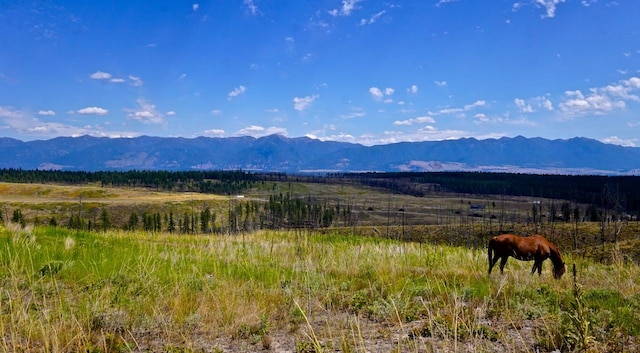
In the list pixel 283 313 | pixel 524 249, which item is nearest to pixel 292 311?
pixel 283 313

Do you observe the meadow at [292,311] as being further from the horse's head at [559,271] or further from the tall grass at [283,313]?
the horse's head at [559,271]

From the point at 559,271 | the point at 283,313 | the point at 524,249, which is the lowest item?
the point at 559,271

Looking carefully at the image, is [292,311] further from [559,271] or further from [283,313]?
[559,271]

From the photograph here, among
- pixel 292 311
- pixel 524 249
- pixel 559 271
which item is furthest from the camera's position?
pixel 524 249

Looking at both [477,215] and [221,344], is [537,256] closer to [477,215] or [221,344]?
[221,344]

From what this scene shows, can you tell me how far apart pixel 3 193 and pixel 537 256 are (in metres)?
221

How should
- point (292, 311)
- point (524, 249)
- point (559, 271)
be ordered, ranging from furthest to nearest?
point (524, 249), point (559, 271), point (292, 311)

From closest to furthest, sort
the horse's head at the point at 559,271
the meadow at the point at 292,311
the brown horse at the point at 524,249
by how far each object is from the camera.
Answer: the meadow at the point at 292,311 < the horse's head at the point at 559,271 < the brown horse at the point at 524,249

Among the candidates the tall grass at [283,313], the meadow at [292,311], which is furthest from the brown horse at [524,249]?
the tall grass at [283,313]

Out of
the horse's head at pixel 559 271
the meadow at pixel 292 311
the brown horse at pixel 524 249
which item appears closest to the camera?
the meadow at pixel 292 311

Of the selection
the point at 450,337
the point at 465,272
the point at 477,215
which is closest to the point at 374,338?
the point at 450,337

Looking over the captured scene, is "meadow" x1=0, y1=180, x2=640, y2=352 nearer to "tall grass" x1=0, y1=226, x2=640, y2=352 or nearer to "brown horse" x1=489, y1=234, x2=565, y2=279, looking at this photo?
"tall grass" x1=0, y1=226, x2=640, y2=352

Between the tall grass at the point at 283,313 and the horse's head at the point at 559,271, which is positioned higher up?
the tall grass at the point at 283,313

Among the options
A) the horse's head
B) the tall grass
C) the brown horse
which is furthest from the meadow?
the brown horse
